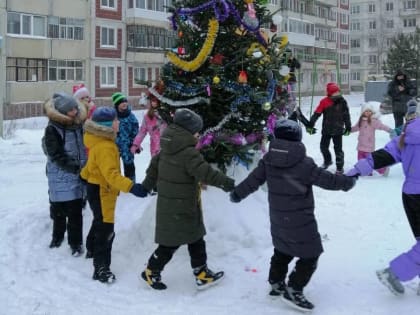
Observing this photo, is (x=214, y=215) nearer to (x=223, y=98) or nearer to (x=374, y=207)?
(x=223, y=98)

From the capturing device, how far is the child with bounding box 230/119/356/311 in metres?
4.32

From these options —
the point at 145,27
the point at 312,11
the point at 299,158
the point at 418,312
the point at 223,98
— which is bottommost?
the point at 418,312

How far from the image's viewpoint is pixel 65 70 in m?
33.9

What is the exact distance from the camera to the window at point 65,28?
108 feet

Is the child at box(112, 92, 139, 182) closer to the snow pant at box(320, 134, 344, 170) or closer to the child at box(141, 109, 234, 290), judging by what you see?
the child at box(141, 109, 234, 290)

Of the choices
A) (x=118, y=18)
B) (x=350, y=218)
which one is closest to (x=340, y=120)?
(x=350, y=218)

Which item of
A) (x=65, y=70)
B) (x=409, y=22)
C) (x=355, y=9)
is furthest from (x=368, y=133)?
(x=355, y=9)

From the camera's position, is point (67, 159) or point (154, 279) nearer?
point (154, 279)

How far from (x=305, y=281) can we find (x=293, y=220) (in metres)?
0.51

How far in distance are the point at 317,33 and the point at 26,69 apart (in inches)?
1601

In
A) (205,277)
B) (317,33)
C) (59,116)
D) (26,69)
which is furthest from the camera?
(317,33)

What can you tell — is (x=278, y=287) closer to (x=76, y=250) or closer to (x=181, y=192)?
(x=181, y=192)

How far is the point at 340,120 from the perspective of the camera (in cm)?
1032

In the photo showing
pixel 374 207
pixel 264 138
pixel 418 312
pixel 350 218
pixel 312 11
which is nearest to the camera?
pixel 418 312
